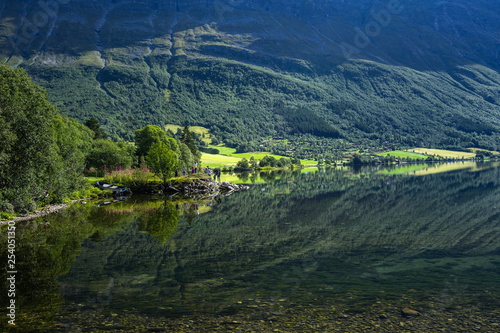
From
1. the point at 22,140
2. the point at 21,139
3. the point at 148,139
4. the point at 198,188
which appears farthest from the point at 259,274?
the point at 148,139

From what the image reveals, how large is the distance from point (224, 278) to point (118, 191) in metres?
51.9

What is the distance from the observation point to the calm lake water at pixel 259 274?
13.2m

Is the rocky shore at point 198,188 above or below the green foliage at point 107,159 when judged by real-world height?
below

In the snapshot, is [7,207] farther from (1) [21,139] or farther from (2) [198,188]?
(2) [198,188]

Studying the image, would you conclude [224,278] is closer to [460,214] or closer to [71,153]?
[460,214]

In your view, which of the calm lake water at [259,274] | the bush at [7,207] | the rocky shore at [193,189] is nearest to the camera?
the calm lake water at [259,274]

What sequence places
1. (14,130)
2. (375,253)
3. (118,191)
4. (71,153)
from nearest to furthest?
1. (375,253)
2. (14,130)
3. (71,153)
4. (118,191)

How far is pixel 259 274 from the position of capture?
1862 cm

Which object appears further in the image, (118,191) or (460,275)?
(118,191)

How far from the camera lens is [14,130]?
3262 cm

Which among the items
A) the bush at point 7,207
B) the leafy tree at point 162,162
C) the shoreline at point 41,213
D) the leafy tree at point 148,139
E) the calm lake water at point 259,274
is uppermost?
the leafy tree at point 148,139

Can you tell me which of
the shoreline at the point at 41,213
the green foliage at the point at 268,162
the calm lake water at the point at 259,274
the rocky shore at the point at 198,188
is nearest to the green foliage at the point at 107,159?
the rocky shore at the point at 198,188

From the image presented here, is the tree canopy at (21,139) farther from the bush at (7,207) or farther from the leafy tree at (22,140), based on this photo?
the bush at (7,207)

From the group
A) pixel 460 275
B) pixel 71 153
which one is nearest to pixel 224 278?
pixel 460 275
